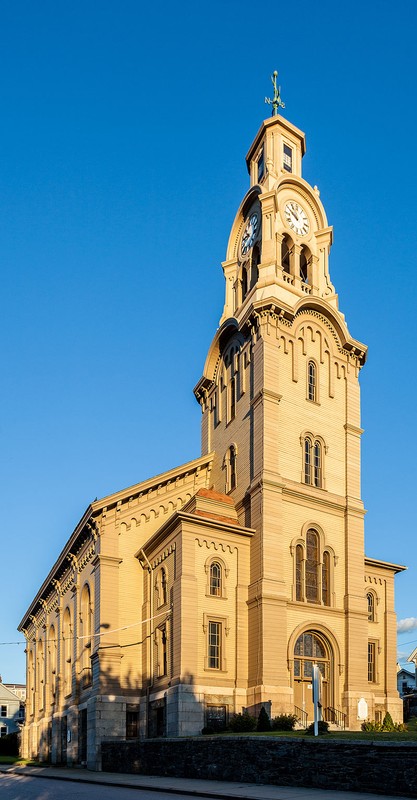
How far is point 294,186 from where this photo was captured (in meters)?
50.7

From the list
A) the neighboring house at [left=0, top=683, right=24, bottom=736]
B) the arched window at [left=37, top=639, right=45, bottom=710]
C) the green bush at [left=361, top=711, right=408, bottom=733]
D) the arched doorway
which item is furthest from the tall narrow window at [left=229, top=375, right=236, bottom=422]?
the neighboring house at [left=0, top=683, right=24, bottom=736]

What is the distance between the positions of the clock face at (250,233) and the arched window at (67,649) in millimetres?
25345

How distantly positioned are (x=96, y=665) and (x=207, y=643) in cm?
688

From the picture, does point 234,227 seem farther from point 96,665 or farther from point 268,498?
point 96,665

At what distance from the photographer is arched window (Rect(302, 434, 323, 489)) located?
1689 inches

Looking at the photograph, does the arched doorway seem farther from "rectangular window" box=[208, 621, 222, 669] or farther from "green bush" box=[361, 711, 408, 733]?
"rectangular window" box=[208, 621, 222, 669]

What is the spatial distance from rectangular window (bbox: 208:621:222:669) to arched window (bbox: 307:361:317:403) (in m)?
13.4

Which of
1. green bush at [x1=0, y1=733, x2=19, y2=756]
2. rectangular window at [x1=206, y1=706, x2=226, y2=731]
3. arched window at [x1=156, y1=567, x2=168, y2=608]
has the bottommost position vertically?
green bush at [x1=0, y1=733, x2=19, y2=756]

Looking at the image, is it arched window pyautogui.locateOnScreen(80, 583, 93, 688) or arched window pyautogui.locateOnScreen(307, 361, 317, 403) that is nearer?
arched window pyautogui.locateOnScreen(80, 583, 93, 688)

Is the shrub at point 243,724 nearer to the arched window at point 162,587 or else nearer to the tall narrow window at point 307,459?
the arched window at point 162,587

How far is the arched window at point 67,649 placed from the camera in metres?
49.3

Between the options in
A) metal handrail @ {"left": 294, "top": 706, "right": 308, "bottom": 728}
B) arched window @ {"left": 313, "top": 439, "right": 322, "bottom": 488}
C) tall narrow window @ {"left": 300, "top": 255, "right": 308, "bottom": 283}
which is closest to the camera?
metal handrail @ {"left": 294, "top": 706, "right": 308, "bottom": 728}

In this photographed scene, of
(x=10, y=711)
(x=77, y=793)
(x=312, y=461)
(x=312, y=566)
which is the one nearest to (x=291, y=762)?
(x=77, y=793)

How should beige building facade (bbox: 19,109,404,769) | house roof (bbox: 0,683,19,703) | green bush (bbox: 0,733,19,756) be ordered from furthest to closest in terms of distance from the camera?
house roof (bbox: 0,683,19,703), green bush (bbox: 0,733,19,756), beige building facade (bbox: 19,109,404,769)
